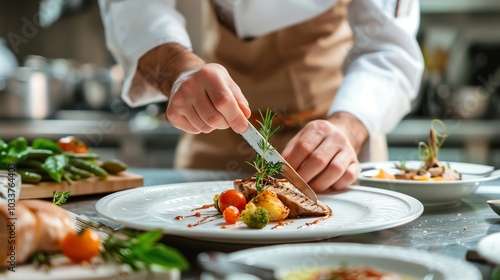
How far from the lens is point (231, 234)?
102 cm

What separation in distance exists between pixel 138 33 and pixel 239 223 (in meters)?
0.91

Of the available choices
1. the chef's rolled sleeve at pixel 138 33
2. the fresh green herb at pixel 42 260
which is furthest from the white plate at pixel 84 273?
the chef's rolled sleeve at pixel 138 33

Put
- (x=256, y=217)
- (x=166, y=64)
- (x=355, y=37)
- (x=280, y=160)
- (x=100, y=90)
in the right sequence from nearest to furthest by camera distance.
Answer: (x=256, y=217)
(x=280, y=160)
(x=166, y=64)
(x=355, y=37)
(x=100, y=90)

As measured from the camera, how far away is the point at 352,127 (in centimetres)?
184

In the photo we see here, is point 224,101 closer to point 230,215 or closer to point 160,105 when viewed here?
point 230,215

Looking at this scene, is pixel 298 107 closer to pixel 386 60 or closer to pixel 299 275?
pixel 386 60

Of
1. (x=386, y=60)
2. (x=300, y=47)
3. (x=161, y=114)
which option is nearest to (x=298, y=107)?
(x=300, y=47)

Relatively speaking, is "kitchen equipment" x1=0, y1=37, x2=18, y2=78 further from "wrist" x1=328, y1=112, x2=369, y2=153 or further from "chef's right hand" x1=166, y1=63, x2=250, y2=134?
"chef's right hand" x1=166, y1=63, x2=250, y2=134

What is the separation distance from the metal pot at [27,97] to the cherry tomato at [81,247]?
12.0ft

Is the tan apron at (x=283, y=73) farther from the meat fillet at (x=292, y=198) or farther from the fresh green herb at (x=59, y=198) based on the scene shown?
the fresh green herb at (x=59, y=198)

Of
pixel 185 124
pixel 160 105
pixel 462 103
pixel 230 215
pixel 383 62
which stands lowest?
pixel 160 105

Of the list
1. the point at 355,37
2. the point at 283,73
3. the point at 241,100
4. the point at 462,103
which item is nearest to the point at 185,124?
the point at 241,100

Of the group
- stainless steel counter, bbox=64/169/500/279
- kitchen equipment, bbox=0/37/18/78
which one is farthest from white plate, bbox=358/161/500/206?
kitchen equipment, bbox=0/37/18/78

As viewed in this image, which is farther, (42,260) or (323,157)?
(323,157)
